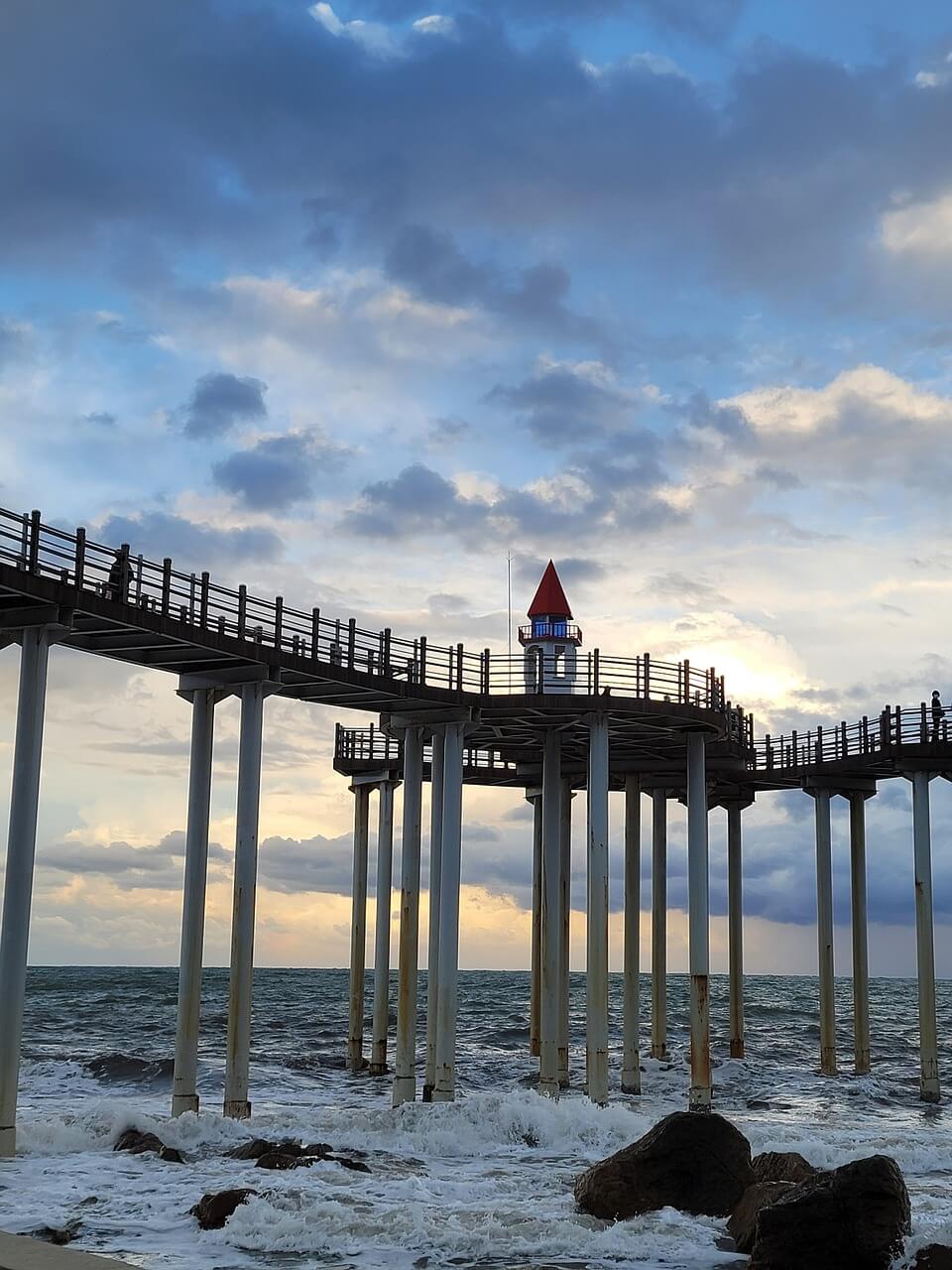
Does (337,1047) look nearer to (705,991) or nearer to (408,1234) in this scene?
(705,991)

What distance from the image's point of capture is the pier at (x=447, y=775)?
2602cm

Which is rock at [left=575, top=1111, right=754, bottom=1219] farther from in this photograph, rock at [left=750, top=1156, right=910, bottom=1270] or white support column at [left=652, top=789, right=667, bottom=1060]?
white support column at [left=652, top=789, right=667, bottom=1060]

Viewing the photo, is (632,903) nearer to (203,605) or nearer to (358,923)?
(358,923)

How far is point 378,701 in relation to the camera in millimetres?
35688

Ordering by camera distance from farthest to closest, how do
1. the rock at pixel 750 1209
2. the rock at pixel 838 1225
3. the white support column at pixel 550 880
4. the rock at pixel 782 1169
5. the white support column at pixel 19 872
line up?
1. the white support column at pixel 550 880
2. the white support column at pixel 19 872
3. the rock at pixel 782 1169
4. the rock at pixel 750 1209
5. the rock at pixel 838 1225

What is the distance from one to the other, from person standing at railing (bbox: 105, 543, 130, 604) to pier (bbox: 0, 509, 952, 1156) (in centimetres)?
4

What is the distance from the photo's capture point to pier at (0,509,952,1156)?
26016 mm

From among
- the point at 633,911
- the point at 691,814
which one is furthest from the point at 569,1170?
the point at 633,911

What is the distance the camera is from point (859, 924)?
4784cm

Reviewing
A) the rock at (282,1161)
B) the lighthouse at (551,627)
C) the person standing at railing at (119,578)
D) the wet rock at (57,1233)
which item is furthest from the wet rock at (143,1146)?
the lighthouse at (551,627)

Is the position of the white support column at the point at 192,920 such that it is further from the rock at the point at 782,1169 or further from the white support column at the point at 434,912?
the rock at the point at 782,1169

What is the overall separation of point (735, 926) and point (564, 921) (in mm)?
10976

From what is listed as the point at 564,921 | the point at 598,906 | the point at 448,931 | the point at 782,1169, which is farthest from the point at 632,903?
the point at 782,1169

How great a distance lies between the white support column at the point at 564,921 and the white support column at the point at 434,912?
4370 mm
